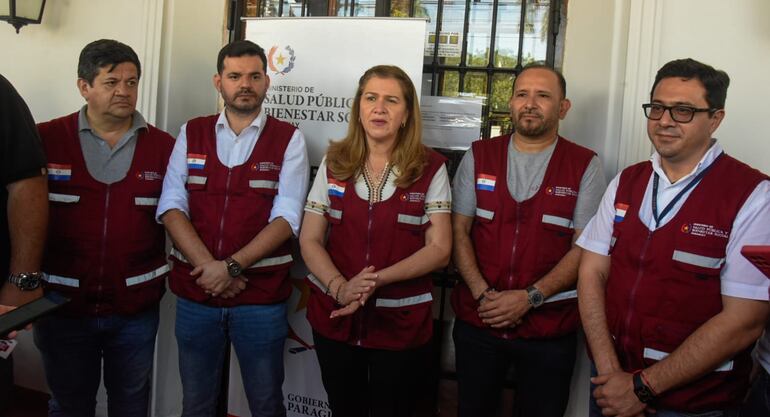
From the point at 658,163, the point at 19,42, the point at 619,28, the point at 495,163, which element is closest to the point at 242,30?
the point at 19,42

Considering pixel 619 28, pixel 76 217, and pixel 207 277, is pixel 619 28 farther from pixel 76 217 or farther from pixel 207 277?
pixel 76 217

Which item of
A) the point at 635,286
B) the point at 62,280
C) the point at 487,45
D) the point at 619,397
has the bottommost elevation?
the point at 619,397

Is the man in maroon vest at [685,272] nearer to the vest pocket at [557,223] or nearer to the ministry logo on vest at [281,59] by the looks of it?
the vest pocket at [557,223]

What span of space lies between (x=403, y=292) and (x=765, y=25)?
173 centimetres

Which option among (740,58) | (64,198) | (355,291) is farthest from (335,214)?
(740,58)

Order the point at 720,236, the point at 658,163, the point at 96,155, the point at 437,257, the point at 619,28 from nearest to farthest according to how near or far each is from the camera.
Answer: the point at 720,236, the point at 658,163, the point at 437,257, the point at 96,155, the point at 619,28

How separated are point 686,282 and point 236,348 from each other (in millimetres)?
1726

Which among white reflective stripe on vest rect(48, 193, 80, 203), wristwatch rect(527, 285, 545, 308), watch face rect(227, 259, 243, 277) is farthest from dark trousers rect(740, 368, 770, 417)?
white reflective stripe on vest rect(48, 193, 80, 203)

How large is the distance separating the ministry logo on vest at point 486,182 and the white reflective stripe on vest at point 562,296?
1.54 ft

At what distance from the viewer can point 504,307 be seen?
2.14 metres

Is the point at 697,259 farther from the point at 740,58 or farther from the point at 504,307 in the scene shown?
the point at 740,58

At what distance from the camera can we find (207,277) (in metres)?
2.27

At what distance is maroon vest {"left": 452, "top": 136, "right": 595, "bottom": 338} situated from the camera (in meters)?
2.19

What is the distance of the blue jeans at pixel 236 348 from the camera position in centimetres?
241
